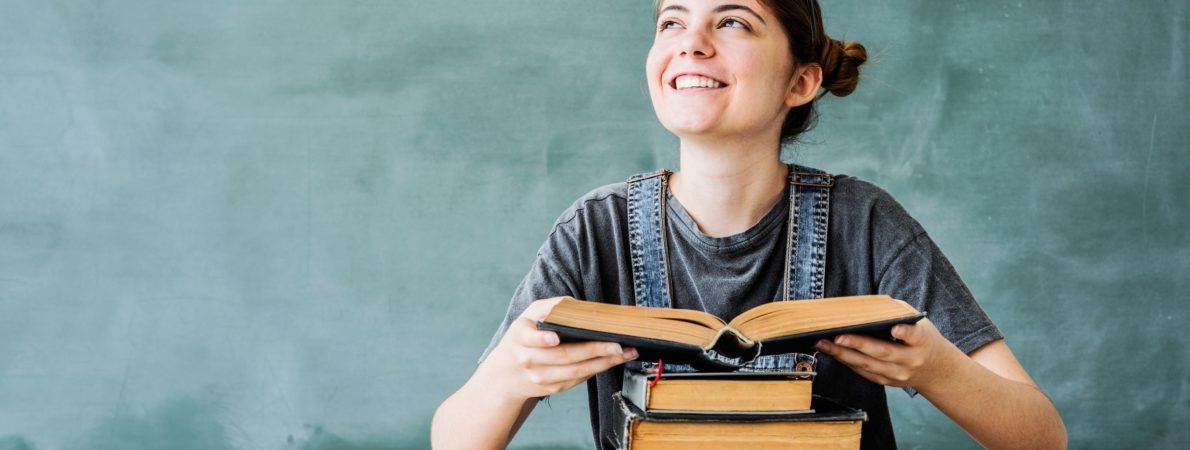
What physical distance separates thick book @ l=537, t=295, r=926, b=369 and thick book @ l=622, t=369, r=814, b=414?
0.02 metres

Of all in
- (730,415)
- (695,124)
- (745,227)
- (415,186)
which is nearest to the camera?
(730,415)

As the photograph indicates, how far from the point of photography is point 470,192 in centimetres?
256

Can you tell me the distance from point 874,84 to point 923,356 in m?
1.76

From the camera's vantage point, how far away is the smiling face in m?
1.27

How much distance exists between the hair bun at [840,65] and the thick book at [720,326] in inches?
22.3

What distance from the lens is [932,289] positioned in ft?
4.24

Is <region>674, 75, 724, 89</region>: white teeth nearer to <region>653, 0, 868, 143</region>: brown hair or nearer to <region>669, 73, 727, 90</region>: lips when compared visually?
<region>669, 73, 727, 90</region>: lips

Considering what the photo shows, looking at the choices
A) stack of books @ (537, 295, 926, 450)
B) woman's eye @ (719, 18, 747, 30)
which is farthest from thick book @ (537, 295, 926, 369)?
woman's eye @ (719, 18, 747, 30)

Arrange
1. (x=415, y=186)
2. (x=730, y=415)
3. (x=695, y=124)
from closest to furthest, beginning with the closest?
(x=730, y=415), (x=695, y=124), (x=415, y=186)

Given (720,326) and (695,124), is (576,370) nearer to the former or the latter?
(720,326)

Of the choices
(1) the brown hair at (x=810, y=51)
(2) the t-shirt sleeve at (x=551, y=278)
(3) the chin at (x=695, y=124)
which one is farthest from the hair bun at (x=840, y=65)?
(2) the t-shirt sleeve at (x=551, y=278)

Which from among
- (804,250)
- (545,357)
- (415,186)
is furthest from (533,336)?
(415,186)

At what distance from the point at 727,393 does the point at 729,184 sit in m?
0.49

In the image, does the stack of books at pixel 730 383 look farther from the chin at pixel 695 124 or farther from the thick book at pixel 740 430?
the chin at pixel 695 124
